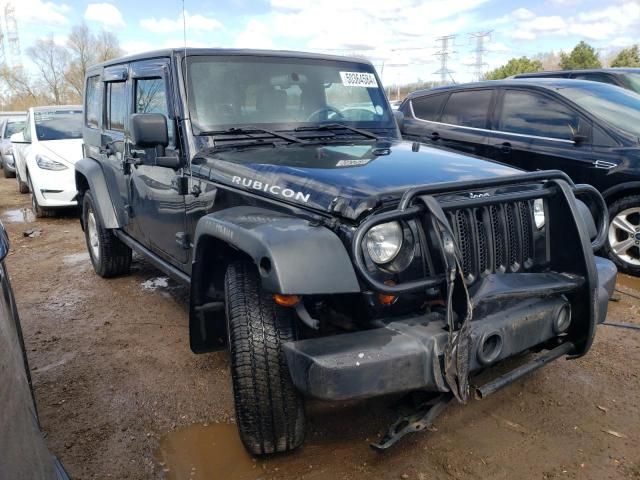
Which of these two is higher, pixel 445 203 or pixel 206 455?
pixel 445 203

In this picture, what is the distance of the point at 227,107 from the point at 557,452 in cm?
258

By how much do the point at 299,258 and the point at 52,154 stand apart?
7433mm

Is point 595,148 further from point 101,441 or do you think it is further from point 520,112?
point 101,441

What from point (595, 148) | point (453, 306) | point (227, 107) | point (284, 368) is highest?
point (227, 107)

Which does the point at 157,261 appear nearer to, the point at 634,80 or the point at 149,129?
the point at 149,129

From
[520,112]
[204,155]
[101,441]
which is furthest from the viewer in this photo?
[520,112]

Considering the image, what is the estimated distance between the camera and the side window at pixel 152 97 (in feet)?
11.5

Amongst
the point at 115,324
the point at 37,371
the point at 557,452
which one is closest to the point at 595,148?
the point at 557,452

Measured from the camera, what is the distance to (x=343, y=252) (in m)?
2.16

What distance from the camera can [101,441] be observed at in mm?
2758

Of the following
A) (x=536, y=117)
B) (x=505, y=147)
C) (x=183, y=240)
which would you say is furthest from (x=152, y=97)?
(x=536, y=117)

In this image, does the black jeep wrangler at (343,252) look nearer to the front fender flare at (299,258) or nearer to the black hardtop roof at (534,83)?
the front fender flare at (299,258)

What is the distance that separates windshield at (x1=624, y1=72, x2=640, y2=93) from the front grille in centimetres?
703

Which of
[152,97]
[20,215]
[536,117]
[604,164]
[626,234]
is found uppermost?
[152,97]
